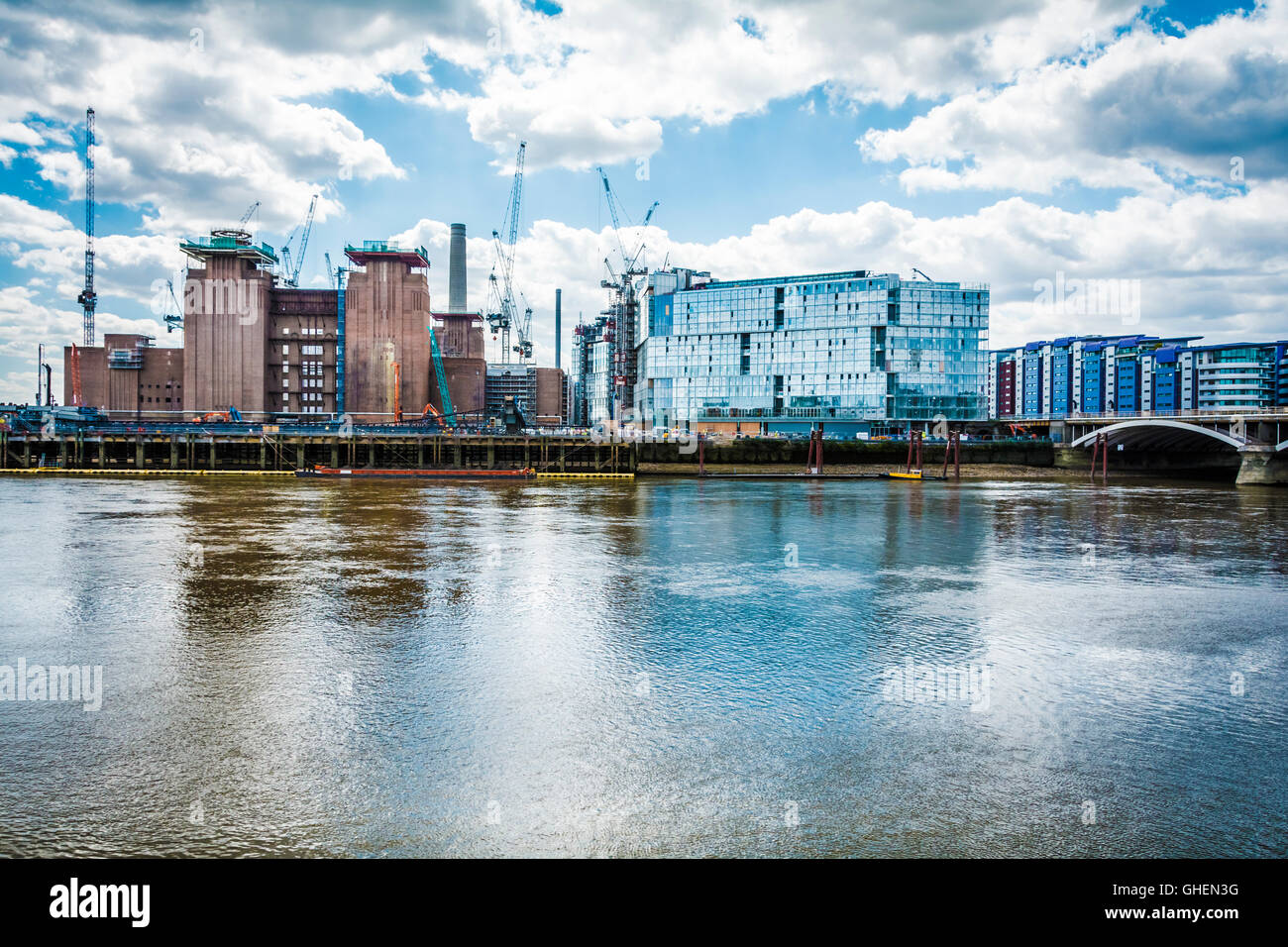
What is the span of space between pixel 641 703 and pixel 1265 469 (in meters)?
81.9

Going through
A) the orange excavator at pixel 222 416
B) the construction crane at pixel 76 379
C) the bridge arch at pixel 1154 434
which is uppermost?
the construction crane at pixel 76 379

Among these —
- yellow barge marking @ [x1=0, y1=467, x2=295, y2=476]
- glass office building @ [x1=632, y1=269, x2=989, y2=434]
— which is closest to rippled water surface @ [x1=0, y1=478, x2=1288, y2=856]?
yellow barge marking @ [x1=0, y1=467, x2=295, y2=476]

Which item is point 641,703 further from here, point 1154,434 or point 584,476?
point 1154,434

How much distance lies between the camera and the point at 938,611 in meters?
17.9

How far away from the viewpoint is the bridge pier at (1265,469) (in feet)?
241

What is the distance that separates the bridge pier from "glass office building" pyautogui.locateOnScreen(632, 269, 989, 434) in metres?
69.9

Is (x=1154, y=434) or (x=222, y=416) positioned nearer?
(x=1154, y=434)

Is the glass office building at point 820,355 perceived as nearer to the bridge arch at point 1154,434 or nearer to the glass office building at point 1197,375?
the glass office building at point 1197,375

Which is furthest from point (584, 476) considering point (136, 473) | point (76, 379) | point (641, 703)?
point (76, 379)

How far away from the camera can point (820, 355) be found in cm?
15075

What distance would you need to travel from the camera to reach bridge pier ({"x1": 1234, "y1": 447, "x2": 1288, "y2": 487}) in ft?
241

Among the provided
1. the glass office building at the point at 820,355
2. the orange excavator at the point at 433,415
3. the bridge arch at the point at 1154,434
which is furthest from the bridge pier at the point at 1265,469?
the orange excavator at the point at 433,415
